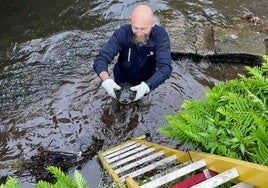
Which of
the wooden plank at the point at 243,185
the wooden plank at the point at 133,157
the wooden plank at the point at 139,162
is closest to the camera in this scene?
the wooden plank at the point at 243,185

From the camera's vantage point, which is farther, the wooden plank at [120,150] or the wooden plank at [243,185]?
the wooden plank at [120,150]

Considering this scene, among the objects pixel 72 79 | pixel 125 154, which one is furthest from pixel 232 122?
pixel 72 79

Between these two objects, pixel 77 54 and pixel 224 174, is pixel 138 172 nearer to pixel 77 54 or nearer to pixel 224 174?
pixel 224 174

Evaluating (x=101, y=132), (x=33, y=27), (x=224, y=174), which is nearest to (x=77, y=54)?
(x=33, y=27)

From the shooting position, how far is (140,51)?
571cm

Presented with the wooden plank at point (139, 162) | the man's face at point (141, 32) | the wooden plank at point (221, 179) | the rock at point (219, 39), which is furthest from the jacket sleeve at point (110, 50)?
the rock at point (219, 39)

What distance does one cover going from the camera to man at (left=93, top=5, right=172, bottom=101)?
5.29 meters

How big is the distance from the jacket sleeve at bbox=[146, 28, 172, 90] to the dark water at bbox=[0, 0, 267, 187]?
5.00 ft

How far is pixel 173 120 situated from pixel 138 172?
75 cm

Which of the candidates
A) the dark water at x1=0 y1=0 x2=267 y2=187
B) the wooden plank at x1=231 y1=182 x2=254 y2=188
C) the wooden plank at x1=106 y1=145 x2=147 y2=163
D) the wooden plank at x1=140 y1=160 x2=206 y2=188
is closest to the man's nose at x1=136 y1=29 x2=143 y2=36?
the wooden plank at x1=106 y1=145 x2=147 y2=163

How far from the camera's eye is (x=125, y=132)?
6844 mm

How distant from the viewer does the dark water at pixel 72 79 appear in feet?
21.9

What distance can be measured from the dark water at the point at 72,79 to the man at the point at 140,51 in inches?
56.8

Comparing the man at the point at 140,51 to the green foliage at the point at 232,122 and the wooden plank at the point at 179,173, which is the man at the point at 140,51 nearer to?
the green foliage at the point at 232,122
